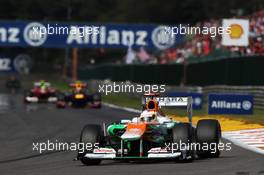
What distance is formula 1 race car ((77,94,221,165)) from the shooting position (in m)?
12.9

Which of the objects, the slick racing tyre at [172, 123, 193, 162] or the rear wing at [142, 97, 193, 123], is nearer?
the slick racing tyre at [172, 123, 193, 162]

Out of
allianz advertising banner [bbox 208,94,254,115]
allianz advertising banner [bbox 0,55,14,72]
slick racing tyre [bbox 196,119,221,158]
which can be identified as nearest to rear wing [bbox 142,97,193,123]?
slick racing tyre [bbox 196,119,221,158]

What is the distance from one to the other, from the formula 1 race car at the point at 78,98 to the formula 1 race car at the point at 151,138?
22.2m

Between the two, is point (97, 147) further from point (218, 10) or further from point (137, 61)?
point (218, 10)

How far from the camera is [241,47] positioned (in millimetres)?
37094

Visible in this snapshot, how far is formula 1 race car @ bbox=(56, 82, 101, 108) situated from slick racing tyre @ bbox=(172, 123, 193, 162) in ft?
75.7

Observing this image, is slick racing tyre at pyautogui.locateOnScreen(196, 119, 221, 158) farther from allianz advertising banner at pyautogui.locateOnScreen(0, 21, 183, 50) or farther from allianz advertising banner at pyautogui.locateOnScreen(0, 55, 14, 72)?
allianz advertising banner at pyautogui.locateOnScreen(0, 55, 14, 72)

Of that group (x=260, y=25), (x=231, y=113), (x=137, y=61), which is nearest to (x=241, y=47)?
(x=260, y=25)

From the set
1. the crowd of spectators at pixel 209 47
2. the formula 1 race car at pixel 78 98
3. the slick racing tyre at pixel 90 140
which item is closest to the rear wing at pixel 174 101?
the slick racing tyre at pixel 90 140

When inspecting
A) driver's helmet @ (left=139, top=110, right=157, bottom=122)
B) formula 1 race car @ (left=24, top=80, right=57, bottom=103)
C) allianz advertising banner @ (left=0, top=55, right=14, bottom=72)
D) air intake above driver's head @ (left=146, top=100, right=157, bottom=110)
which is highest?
allianz advertising banner @ (left=0, top=55, right=14, bottom=72)

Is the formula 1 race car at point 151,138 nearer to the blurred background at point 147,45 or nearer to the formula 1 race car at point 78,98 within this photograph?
the blurred background at point 147,45

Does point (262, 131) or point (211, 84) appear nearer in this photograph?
point (262, 131)

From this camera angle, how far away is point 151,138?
1334 centimetres

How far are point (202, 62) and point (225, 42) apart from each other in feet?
10.9
